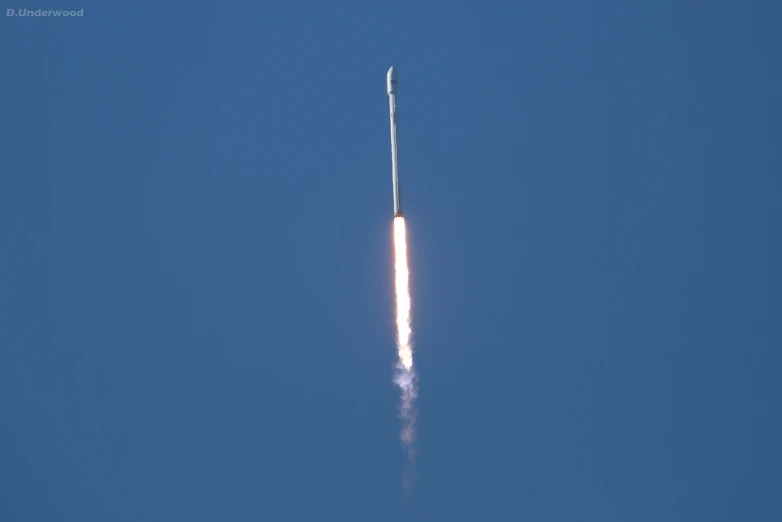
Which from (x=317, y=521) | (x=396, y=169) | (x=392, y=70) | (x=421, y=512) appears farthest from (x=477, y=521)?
(x=392, y=70)

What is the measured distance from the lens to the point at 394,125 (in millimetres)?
17688

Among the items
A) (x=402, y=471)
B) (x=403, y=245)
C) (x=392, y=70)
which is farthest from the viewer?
(x=402, y=471)

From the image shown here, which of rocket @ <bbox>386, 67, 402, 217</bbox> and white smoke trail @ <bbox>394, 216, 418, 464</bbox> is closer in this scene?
rocket @ <bbox>386, 67, 402, 217</bbox>

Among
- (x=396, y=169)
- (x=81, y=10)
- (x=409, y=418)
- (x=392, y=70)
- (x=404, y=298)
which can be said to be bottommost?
(x=409, y=418)

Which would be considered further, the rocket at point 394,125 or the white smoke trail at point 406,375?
the white smoke trail at point 406,375

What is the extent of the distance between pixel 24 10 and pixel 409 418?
9.10 meters

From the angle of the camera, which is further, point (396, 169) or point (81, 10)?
point (81, 10)

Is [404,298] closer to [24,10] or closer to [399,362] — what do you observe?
[399,362]

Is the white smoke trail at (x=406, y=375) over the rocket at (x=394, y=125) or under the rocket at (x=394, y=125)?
under

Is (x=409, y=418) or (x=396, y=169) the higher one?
(x=396, y=169)

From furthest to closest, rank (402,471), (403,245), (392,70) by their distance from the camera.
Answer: (402,471), (403,245), (392,70)

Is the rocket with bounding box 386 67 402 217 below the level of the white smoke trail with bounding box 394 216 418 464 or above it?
above

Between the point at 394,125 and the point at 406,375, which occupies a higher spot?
the point at 394,125

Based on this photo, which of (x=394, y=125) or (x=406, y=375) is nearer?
(x=394, y=125)
